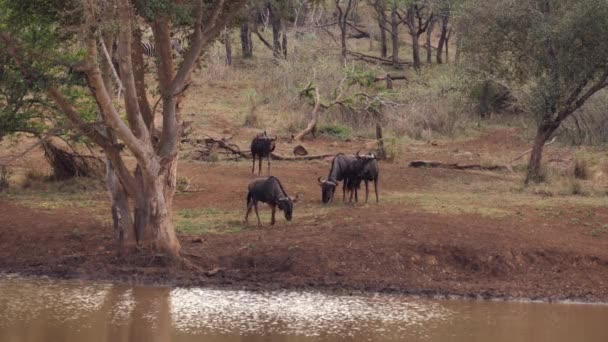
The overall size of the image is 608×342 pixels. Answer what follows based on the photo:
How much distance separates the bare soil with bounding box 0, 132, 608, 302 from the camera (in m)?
14.6

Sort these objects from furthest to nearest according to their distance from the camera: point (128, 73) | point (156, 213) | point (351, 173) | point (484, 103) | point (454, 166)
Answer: point (484, 103), point (454, 166), point (351, 173), point (156, 213), point (128, 73)

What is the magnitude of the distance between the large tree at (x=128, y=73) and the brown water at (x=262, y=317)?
1.33 metres

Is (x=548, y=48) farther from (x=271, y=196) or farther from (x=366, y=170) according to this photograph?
(x=271, y=196)

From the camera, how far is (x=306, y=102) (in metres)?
29.8

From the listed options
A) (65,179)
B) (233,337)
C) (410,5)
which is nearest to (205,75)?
(410,5)

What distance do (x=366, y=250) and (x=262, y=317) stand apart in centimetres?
306

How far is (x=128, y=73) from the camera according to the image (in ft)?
45.4

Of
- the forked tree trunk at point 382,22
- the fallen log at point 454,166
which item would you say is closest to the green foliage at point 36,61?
the fallen log at point 454,166

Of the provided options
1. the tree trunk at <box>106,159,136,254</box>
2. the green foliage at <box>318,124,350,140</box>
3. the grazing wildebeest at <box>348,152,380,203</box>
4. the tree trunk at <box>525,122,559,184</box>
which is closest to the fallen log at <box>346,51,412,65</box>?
the green foliage at <box>318,124,350,140</box>

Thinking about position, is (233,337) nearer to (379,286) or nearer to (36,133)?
(379,286)

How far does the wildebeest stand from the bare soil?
49cm

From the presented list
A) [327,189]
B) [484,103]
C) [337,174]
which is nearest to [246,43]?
[484,103]

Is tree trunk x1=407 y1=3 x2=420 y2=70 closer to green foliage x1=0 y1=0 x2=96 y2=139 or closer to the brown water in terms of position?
green foliage x1=0 y1=0 x2=96 y2=139

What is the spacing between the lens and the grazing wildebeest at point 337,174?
1916cm
